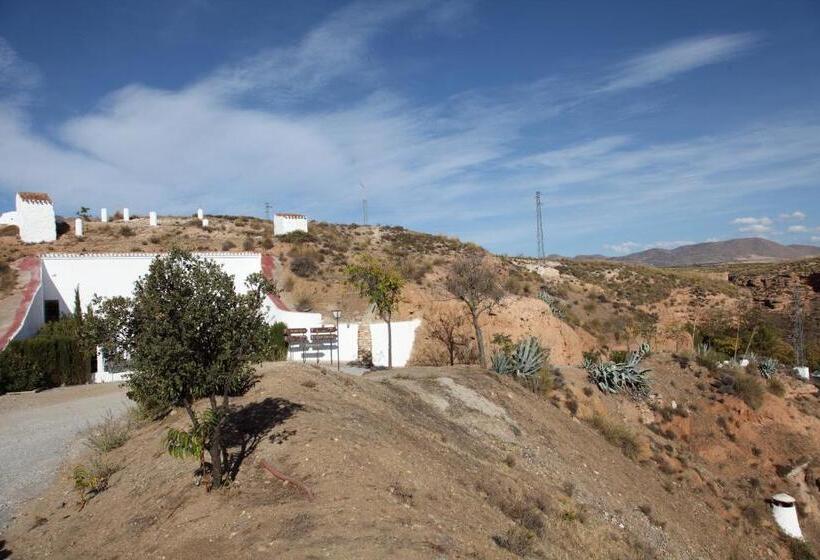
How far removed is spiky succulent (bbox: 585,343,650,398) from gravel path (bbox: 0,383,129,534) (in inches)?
598

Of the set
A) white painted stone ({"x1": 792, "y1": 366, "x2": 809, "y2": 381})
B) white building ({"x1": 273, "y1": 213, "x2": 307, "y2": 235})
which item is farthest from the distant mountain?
white painted stone ({"x1": 792, "y1": 366, "x2": 809, "y2": 381})

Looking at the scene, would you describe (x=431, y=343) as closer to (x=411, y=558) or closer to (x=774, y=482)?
(x=774, y=482)

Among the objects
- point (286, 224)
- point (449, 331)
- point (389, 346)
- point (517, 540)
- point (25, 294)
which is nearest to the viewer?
point (517, 540)

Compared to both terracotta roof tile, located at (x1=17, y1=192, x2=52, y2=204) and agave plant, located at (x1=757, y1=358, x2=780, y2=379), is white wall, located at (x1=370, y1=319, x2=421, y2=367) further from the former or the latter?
terracotta roof tile, located at (x1=17, y1=192, x2=52, y2=204)

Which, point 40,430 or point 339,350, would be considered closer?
point 40,430

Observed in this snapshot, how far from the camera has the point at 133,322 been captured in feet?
23.3

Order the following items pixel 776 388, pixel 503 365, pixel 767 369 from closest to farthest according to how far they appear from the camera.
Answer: pixel 503 365, pixel 776 388, pixel 767 369

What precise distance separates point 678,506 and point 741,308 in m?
35.6

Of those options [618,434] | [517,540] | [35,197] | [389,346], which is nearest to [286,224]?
[35,197]

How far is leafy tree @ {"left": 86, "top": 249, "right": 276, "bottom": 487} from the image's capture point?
22.8ft

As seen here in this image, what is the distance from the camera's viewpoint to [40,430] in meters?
13.1

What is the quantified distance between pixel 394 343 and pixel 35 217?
23393 millimetres

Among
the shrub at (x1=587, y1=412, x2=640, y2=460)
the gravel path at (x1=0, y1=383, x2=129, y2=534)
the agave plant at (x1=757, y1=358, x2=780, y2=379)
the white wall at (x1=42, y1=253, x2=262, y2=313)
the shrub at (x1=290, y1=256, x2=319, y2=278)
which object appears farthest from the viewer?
the shrub at (x1=290, y1=256, x2=319, y2=278)

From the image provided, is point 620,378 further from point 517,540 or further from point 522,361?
point 517,540
